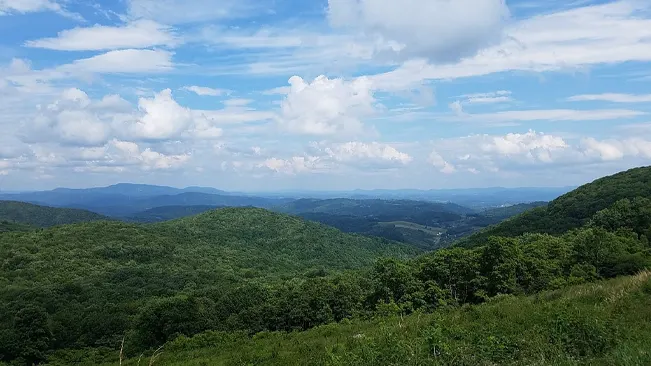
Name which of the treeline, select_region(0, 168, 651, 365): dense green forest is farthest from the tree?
the treeline

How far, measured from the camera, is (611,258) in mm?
37625

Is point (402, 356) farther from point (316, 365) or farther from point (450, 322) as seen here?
point (450, 322)

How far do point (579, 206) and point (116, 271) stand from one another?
5312 inches

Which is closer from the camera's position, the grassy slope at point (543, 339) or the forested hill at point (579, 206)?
the grassy slope at point (543, 339)

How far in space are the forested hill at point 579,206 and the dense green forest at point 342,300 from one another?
1.00 metres

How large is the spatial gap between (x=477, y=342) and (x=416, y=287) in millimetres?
35088

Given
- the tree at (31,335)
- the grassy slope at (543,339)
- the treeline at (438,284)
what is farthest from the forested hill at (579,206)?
the grassy slope at (543,339)

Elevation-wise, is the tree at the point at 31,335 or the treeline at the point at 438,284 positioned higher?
the treeline at the point at 438,284

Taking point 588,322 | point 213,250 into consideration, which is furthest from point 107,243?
point 588,322

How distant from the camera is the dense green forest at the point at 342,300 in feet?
36.8

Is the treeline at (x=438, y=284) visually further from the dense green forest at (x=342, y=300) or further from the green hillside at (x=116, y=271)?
the green hillside at (x=116, y=271)

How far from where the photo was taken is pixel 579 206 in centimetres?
11594

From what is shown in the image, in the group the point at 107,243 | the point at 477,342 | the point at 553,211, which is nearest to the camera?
the point at 477,342

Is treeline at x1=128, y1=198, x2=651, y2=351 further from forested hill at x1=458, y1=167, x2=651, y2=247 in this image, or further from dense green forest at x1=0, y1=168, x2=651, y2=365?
forested hill at x1=458, y1=167, x2=651, y2=247
